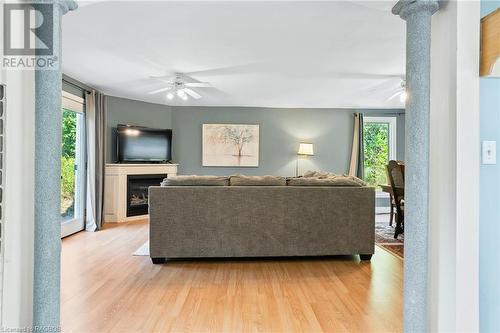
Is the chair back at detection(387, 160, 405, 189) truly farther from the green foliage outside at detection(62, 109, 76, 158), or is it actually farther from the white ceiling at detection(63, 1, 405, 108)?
the green foliage outside at detection(62, 109, 76, 158)

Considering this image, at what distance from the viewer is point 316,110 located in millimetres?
6621

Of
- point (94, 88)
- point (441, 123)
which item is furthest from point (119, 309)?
point (94, 88)

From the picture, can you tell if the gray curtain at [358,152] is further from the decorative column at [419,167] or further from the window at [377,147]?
the decorative column at [419,167]

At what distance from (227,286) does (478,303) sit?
181 cm

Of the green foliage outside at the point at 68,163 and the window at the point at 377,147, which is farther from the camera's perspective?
the window at the point at 377,147

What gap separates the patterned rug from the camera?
3.71 meters

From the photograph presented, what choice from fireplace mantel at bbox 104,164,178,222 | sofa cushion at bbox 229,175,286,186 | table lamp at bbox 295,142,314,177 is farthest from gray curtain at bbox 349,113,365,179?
fireplace mantel at bbox 104,164,178,222

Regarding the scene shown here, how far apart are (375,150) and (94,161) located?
5716 mm

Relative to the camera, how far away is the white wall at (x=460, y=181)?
1459 mm

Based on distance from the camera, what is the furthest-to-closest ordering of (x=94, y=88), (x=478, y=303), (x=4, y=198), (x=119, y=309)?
(x=94, y=88)
(x=119, y=309)
(x=478, y=303)
(x=4, y=198)

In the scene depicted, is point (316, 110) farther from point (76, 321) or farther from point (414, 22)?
point (76, 321)

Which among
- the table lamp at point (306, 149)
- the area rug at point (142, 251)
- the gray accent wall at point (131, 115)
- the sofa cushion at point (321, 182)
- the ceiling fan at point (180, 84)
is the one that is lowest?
the area rug at point (142, 251)

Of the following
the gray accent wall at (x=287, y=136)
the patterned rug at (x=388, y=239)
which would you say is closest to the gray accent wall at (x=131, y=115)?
the gray accent wall at (x=287, y=136)

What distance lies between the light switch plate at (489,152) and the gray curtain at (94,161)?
5.02 metres
